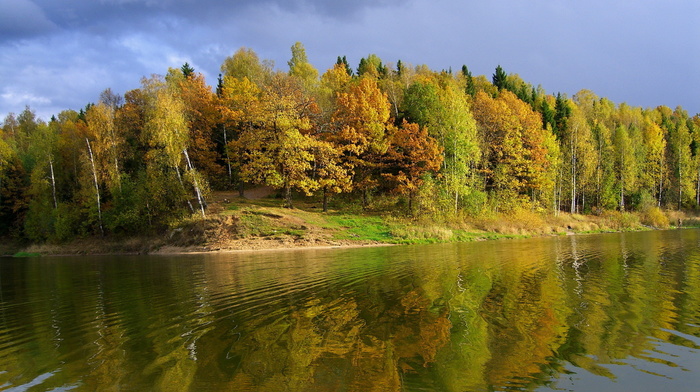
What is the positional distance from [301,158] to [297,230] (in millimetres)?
8745

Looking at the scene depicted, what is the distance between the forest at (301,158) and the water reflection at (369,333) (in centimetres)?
2619

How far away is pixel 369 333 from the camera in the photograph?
7.98m

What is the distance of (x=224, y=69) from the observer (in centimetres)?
6669

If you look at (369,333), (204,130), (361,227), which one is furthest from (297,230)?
(369,333)

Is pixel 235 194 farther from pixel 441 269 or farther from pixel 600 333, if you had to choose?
pixel 600 333

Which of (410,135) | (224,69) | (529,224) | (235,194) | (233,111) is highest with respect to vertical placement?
(224,69)

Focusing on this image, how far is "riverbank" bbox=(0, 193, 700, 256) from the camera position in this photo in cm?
3362

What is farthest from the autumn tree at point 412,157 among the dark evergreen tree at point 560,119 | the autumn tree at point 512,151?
the dark evergreen tree at point 560,119

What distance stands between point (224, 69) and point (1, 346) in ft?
213

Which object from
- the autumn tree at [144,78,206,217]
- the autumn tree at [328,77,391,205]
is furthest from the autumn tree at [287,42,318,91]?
the autumn tree at [144,78,206,217]

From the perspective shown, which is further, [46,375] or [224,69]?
[224,69]

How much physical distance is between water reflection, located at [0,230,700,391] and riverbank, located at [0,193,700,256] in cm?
1819

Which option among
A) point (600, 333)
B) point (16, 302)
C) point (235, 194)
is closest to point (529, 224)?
point (235, 194)

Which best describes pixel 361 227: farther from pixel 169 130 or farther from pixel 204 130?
pixel 204 130
